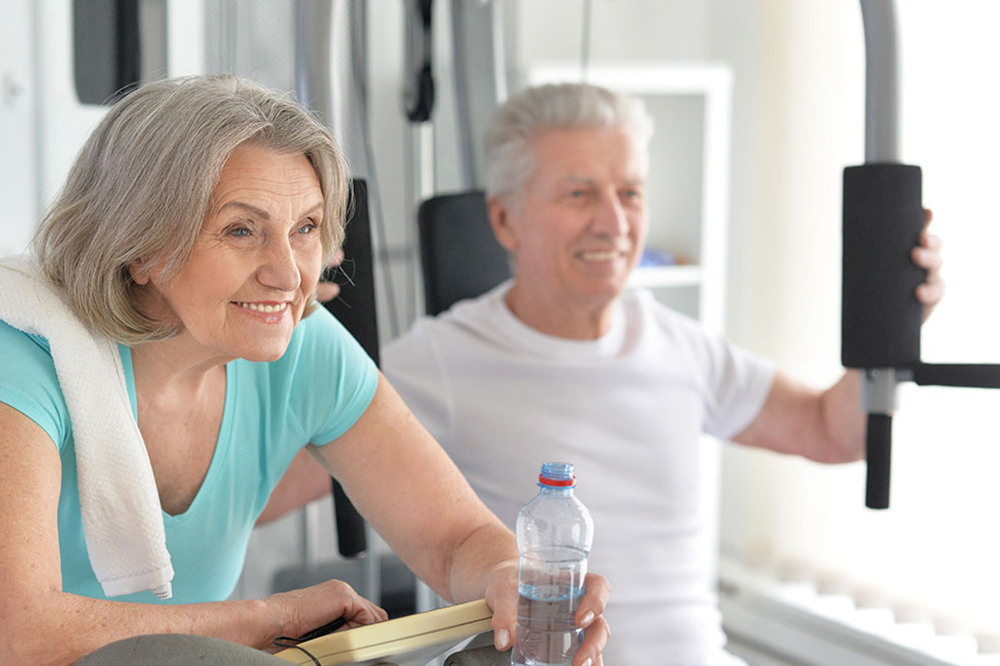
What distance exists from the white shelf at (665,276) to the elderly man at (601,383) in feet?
2.47

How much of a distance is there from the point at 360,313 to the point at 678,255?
5.01 feet

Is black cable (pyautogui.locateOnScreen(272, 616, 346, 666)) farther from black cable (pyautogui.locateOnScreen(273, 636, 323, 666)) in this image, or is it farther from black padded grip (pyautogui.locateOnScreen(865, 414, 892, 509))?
black padded grip (pyautogui.locateOnScreen(865, 414, 892, 509))

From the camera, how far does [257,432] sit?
1255 millimetres

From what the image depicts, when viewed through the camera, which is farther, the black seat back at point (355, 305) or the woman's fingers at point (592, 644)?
the black seat back at point (355, 305)

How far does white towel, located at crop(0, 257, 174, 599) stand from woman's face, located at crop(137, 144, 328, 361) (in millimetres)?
86

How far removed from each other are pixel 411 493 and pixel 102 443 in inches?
14.5

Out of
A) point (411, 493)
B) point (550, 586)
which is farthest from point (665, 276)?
point (550, 586)

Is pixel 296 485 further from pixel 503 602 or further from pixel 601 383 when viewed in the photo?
pixel 503 602

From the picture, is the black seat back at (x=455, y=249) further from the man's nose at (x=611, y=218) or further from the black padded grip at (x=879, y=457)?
the black padded grip at (x=879, y=457)

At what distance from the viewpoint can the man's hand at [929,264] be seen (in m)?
1.30

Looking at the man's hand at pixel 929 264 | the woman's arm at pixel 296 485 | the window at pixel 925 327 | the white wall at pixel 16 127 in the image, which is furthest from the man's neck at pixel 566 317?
the white wall at pixel 16 127

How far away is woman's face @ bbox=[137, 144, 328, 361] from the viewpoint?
3.34 feet

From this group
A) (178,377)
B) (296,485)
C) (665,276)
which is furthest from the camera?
(665,276)

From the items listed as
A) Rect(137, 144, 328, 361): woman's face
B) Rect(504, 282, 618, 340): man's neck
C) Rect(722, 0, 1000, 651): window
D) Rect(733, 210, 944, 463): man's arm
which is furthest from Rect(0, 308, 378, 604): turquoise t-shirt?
Rect(722, 0, 1000, 651): window
